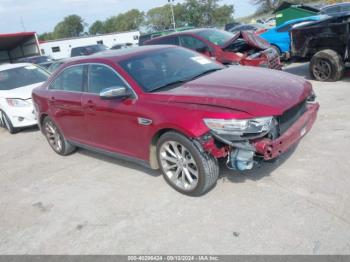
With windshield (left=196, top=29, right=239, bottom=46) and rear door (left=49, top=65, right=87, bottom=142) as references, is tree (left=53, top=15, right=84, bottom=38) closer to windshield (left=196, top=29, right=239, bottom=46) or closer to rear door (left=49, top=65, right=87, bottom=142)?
windshield (left=196, top=29, right=239, bottom=46)

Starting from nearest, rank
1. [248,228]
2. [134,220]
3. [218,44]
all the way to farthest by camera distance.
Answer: [248,228], [134,220], [218,44]

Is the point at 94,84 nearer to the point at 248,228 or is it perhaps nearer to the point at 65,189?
the point at 65,189

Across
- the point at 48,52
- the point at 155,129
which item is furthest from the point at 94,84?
the point at 48,52

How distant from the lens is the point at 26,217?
438 cm

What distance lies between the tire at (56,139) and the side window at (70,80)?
72cm

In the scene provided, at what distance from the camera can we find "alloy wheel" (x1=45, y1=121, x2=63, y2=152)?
20.7 feet

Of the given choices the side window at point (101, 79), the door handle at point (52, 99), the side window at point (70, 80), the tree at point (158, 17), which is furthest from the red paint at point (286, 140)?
the tree at point (158, 17)

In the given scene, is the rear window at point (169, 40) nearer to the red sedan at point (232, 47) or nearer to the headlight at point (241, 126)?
the red sedan at point (232, 47)

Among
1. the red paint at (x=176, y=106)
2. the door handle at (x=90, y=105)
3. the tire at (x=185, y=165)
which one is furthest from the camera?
the door handle at (x=90, y=105)

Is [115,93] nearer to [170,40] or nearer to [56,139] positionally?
[56,139]

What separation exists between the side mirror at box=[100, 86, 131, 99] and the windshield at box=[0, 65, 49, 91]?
5.72 meters

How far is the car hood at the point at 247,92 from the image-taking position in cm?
371

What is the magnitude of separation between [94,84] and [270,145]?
8.82 ft

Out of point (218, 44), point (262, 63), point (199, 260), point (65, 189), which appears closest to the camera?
point (199, 260)
